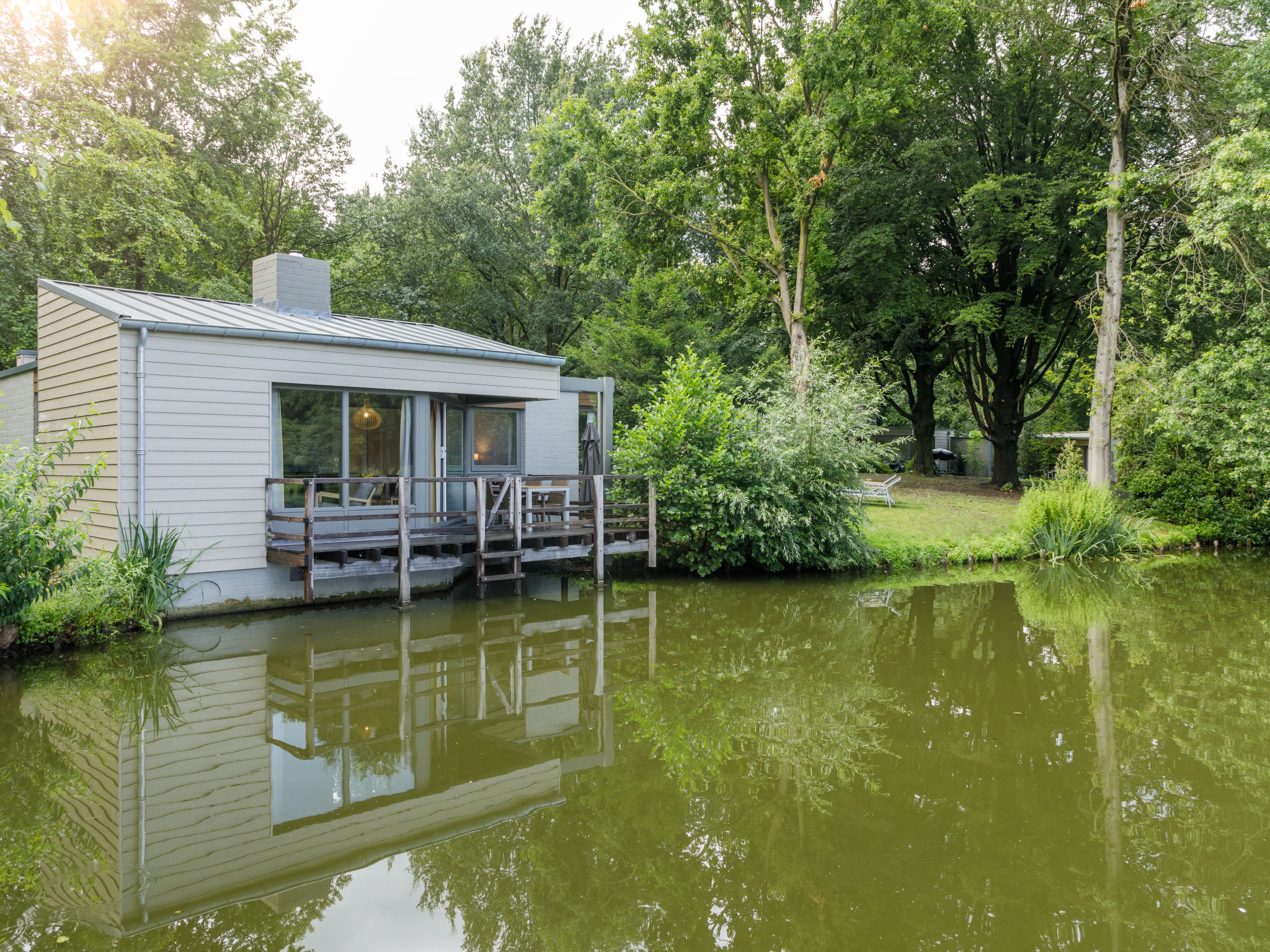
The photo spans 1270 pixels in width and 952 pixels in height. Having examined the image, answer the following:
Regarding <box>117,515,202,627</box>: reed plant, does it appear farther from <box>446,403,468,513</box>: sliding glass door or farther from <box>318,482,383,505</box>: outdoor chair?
<box>446,403,468,513</box>: sliding glass door

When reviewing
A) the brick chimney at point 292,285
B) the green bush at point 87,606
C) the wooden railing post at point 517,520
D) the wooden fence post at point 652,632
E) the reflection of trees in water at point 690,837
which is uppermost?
the brick chimney at point 292,285

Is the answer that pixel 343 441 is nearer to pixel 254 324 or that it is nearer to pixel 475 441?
pixel 254 324

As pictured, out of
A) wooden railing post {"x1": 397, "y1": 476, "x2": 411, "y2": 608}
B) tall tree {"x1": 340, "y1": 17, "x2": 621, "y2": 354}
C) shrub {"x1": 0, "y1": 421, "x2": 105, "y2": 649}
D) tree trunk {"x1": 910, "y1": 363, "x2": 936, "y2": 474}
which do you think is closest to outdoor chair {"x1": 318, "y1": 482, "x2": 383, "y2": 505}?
wooden railing post {"x1": 397, "y1": 476, "x2": 411, "y2": 608}

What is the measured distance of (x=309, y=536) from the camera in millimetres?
9562

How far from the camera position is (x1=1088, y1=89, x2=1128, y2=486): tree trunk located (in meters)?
17.9

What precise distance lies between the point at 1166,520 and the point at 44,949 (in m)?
20.9

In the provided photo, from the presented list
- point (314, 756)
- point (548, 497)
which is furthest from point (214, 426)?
point (548, 497)

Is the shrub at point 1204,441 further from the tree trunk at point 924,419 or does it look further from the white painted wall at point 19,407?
the white painted wall at point 19,407

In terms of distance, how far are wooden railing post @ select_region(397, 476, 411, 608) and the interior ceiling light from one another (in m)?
1.19

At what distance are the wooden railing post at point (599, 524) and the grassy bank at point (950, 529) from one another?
5.21 m

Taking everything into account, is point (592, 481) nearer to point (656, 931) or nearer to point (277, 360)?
point (277, 360)

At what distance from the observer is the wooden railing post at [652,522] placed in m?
12.8

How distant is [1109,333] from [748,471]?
1071cm

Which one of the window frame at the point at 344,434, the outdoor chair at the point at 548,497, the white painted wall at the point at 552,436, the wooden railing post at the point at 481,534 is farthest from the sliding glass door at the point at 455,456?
the wooden railing post at the point at 481,534
